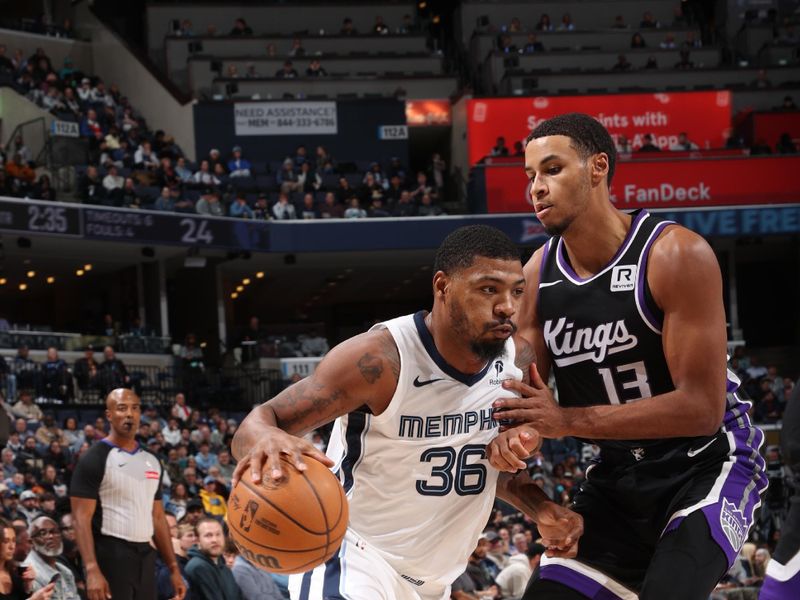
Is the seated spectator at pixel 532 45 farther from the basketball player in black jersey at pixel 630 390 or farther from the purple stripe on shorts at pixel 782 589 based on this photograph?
the purple stripe on shorts at pixel 782 589

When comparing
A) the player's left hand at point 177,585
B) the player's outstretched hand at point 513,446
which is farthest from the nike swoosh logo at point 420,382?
the player's left hand at point 177,585

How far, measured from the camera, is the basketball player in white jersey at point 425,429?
4020 mm

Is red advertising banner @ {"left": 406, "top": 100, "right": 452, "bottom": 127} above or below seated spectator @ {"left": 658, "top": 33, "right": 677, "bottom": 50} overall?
below

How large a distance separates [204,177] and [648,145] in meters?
10.4

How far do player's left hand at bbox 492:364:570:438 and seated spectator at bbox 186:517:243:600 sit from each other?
5.32 m

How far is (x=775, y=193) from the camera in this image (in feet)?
90.1

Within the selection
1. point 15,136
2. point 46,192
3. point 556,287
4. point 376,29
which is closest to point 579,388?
point 556,287

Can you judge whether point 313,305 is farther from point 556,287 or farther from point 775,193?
point 556,287

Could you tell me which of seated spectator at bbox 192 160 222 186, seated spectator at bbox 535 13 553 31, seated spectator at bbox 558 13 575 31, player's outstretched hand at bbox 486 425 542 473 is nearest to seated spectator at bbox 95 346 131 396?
seated spectator at bbox 192 160 222 186

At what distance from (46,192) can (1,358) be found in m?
5.01

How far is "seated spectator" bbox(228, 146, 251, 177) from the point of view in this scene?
27.0 m

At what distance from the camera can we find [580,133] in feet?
14.4

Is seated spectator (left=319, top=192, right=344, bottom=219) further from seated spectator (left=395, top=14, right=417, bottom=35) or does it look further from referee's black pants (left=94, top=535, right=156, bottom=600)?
referee's black pants (left=94, top=535, right=156, bottom=600)

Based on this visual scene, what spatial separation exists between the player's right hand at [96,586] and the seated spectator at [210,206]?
57.4 ft
